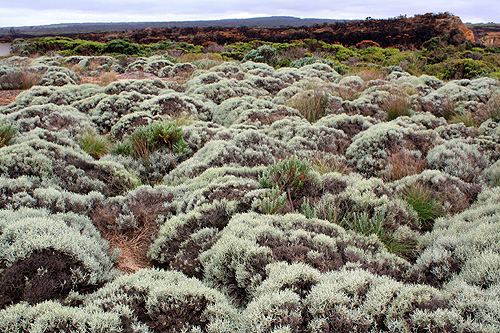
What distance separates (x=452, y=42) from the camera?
25000 millimetres

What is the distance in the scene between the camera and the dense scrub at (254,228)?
1951mm

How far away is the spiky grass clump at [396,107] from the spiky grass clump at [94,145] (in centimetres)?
661

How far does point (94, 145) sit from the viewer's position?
5824mm

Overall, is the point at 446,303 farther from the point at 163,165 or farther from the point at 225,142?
the point at 163,165

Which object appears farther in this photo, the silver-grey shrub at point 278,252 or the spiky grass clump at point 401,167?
the spiky grass clump at point 401,167

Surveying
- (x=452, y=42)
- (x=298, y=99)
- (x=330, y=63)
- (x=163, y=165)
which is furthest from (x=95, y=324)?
(x=452, y=42)

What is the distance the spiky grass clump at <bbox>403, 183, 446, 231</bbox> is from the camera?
358 centimetres

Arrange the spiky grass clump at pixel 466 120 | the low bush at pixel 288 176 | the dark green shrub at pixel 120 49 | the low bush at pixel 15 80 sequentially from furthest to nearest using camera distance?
the dark green shrub at pixel 120 49 < the low bush at pixel 15 80 < the spiky grass clump at pixel 466 120 < the low bush at pixel 288 176

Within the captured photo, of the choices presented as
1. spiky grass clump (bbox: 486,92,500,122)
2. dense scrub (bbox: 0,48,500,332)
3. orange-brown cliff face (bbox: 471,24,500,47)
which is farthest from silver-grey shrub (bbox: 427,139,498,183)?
orange-brown cliff face (bbox: 471,24,500,47)

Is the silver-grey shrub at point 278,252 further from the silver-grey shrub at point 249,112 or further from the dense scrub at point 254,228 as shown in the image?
the silver-grey shrub at point 249,112

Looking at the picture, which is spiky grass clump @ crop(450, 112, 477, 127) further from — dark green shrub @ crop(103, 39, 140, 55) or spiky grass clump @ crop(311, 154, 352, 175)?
dark green shrub @ crop(103, 39, 140, 55)

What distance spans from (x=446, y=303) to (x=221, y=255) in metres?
1.65

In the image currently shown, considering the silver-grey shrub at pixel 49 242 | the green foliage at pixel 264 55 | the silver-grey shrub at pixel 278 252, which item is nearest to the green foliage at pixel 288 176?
the silver-grey shrub at pixel 278 252

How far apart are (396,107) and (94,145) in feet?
23.1
